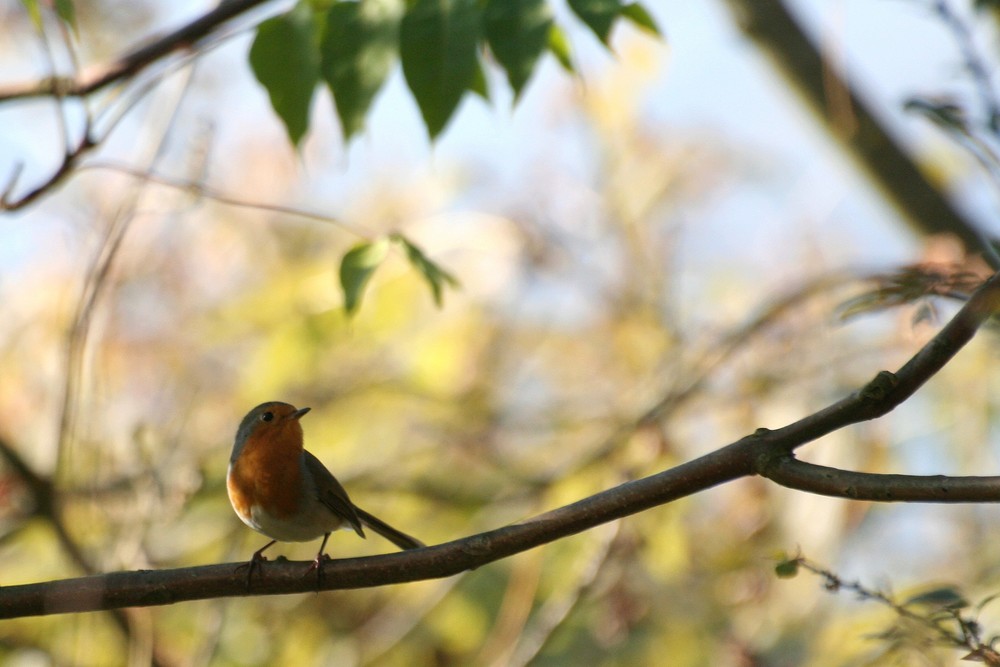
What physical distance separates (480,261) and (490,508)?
183 centimetres

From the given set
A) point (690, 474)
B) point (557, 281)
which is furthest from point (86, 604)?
point (557, 281)

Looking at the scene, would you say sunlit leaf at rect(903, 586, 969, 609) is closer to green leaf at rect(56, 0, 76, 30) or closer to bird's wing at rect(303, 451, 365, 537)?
bird's wing at rect(303, 451, 365, 537)

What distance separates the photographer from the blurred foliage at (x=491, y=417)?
5.02m

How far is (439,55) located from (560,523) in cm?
139

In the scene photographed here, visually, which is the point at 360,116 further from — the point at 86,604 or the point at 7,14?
the point at 7,14

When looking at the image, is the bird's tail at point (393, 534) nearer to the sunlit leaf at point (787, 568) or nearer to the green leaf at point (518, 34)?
the sunlit leaf at point (787, 568)

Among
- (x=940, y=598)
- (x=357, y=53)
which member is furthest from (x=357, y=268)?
(x=940, y=598)

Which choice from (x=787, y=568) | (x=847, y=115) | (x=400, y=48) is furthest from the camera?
(x=847, y=115)

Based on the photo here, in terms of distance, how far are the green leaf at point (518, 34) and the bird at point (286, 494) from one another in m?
1.22

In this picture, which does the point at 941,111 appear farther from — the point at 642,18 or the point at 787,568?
the point at 642,18

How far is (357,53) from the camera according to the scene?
113 inches

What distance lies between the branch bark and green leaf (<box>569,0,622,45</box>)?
1331 millimetres

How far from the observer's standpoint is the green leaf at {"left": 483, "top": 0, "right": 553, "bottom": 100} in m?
2.74

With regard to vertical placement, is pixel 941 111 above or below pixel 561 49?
above
